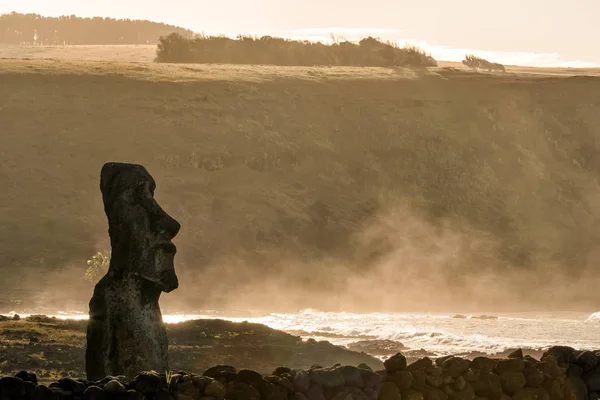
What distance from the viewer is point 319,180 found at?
81.2 meters

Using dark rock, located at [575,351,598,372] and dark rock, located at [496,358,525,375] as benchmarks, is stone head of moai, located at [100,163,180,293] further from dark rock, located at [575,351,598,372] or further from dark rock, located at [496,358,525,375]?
dark rock, located at [575,351,598,372]

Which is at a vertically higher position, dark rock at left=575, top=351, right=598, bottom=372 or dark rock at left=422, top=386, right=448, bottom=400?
dark rock at left=575, top=351, right=598, bottom=372

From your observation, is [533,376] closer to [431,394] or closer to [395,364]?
[431,394]

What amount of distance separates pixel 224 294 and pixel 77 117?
27410 mm

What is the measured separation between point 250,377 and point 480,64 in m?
128

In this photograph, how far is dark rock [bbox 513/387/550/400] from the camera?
35.3 feet

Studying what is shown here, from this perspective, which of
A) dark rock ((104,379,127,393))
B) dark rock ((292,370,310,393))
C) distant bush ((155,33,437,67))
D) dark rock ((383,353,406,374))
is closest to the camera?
dark rock ((104,379,127,393))

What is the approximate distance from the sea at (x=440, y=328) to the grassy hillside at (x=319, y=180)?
5259 millimetres

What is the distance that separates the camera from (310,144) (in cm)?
8744

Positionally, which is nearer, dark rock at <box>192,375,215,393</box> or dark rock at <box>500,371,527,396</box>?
dark rock at <box>192,375,215,393</box>

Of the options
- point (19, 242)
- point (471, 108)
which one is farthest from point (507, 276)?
point (471, 108)

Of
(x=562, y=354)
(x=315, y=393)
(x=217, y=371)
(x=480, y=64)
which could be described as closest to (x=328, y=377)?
(x=315, y=393)

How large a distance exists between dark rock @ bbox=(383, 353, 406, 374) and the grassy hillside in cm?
4435

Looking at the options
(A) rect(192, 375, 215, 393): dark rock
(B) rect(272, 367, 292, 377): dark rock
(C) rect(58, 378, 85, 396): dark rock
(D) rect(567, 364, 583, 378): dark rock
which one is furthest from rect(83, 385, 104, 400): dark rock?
(D) rect(567, 364, 583, 378): dark rock
